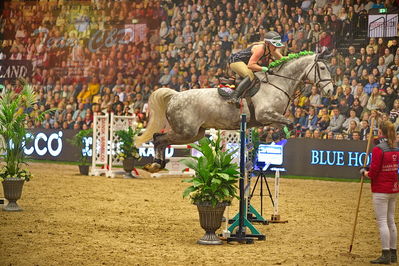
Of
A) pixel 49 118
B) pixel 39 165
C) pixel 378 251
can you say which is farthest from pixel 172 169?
pixel 378 251

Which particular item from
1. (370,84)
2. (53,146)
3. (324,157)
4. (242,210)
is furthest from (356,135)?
(53,146)

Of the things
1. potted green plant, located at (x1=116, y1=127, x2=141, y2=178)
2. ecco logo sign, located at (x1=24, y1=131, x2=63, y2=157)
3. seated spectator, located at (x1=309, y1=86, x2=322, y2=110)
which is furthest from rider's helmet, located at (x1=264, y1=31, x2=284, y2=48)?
ecco logo sign, located at (x1=24, y1=131, x2=63, y2=157)

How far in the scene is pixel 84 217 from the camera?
10.9 m

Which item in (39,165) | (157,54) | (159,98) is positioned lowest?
(39,165)

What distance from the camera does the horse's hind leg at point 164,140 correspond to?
36.4ft

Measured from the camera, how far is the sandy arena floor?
7590 mm

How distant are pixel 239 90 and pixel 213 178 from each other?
7.83ft

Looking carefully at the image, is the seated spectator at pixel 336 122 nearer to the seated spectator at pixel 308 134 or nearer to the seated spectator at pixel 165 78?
the seated spectator at pixel 308 134

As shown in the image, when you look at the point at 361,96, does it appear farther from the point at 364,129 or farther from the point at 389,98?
the point at 364,129

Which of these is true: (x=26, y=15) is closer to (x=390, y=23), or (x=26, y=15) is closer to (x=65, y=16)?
(x=65, y=16)

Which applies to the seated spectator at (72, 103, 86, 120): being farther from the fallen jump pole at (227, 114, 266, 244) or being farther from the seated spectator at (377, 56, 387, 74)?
the fallen jump pole at (227, 114, 266, 244)

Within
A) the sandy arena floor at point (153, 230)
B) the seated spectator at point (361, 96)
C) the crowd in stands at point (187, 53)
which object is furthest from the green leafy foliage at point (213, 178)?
the seated spectator at point (361, 96)

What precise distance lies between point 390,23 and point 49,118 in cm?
1428

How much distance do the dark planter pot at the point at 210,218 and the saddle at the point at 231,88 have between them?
2.54 m
